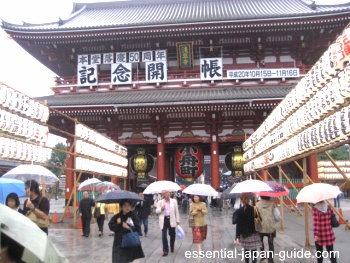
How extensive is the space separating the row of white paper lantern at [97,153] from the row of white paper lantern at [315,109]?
697 cm

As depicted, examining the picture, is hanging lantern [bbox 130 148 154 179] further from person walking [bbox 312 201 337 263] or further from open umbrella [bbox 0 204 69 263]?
open umbrella [bbox 0 204 69 263]

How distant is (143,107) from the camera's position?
62.0ft

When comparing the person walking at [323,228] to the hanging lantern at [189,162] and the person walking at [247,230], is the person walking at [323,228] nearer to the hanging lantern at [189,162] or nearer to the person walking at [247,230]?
the person walking at [247,230]

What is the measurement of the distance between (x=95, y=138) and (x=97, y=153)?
701 millimetres

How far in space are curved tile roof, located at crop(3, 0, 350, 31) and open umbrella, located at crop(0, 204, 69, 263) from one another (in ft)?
62.8

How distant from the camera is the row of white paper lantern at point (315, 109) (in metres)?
6.23

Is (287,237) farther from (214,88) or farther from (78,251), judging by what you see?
(214,88)

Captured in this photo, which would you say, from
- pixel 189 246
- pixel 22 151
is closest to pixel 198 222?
pixel 189 246

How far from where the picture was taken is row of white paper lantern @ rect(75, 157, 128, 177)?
551 inches

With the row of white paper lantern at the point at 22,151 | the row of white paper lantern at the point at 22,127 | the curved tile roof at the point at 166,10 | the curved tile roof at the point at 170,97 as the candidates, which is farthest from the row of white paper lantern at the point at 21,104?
the curved tile roof at the point at 166,10

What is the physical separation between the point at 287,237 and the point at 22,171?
25.0ft

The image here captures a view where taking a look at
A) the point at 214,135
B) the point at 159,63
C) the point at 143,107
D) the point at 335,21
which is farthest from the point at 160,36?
the point at 335,21

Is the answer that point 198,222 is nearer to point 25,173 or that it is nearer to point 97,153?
point 25,173

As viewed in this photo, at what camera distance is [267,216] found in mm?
7449
